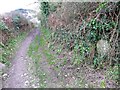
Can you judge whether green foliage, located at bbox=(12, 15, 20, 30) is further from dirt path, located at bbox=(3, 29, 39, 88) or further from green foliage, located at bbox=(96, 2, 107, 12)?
green foliage, located at bbox=(96, 2, 107, 12)

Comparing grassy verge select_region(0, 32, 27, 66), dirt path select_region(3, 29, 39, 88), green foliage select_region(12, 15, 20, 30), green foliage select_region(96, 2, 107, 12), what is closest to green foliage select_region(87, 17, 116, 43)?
green foliage select_region(96, 2, 107, 12)

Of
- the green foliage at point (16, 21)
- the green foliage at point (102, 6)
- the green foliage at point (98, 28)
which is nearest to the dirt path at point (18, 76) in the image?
the green foliage at point (98, 28)

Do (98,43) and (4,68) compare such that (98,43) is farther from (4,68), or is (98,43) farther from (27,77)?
(4,68)

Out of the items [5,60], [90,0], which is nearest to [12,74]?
[5,60]

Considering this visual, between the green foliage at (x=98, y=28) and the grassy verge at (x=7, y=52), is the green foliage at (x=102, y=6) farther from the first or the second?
the grassy verge at (x=7, y=52)

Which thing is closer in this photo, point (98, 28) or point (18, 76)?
point (98, 28)

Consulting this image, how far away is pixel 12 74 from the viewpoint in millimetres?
7340

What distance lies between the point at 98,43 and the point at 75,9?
2046mm

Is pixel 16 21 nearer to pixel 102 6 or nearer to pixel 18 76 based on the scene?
pixel 18 76

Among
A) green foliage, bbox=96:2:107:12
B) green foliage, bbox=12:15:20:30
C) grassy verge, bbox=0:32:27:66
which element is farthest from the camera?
green foliage, bbox=12:15:20:30

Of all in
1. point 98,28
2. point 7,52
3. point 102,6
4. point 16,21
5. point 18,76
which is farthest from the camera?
point 16,21

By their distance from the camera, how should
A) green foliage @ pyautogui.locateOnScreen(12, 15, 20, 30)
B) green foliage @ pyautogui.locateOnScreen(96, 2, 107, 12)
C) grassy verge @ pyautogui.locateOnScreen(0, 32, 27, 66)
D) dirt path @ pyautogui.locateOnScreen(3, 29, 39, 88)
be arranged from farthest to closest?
green foliage @ pyautogui.locateOnScreen(12, 15, 20, 30) < grassy verge @ pyautogui.locateOnScreen(0, 32, 27, 66) < dirt path @ pyautogui.locateOnScreen(3, 29, 39, 88) < green foliage @ pyautogui.locateOnScreen(96, 2, 107, 12)

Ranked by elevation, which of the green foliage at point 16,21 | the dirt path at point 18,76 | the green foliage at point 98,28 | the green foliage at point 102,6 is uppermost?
the green foliage at point 102,6

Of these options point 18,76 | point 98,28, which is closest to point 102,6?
point 98,28
